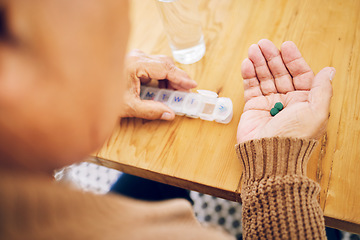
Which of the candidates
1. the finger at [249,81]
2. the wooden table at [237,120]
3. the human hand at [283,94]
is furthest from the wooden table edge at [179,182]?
the finger at [249,81]

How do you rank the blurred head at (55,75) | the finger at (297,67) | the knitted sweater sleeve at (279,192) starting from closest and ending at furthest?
the blurred head at (55,75)
the knitted sweater sleeve at (279,192)
the finger at (297,67)

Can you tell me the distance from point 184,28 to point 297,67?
0.30 m

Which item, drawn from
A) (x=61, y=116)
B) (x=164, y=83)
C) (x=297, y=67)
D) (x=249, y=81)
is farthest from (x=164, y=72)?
(x=61, y=116)

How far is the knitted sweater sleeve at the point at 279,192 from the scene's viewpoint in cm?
43

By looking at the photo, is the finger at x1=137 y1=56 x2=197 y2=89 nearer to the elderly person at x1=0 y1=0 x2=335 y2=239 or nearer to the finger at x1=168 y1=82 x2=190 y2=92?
the finger at x1=168 y1=82 x2=190 y2=92

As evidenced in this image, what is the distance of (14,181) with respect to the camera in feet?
0.70

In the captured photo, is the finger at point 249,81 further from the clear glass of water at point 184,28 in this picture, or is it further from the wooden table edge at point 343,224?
the wooden table edge at point 343,224

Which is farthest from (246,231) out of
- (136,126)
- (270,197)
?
(136,126)

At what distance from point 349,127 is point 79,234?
54 centimetres

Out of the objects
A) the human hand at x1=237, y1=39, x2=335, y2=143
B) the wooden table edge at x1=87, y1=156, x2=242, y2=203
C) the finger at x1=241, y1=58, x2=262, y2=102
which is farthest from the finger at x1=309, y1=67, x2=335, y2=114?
the wooden table edge at x1=87, y1=156, x2=242, y2=203

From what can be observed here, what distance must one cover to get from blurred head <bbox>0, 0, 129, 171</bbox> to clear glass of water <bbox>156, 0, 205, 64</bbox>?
43cm

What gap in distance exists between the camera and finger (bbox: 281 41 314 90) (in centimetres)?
58

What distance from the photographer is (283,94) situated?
23.6 inches

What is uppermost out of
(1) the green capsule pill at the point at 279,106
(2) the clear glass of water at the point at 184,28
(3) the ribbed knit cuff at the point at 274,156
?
(2) the clear glass of water at the point at 184,28
